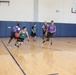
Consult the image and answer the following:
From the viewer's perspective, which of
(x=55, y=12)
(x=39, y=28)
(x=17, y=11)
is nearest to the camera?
(x=17, y=11)

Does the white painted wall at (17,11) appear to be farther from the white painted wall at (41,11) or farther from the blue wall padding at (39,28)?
the blue wall padding at (39,28)

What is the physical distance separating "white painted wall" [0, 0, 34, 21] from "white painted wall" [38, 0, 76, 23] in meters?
1.30

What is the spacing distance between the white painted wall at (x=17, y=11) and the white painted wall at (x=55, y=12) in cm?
130

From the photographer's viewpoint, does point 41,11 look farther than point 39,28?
Yes

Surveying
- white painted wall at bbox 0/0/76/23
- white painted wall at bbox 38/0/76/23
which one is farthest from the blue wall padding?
white painted wall at bbox 38/0/76/23

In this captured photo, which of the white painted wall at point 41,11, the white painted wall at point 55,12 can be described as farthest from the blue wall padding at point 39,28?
the white painted wall at point 55,12

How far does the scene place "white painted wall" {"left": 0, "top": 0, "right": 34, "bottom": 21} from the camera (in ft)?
64.3

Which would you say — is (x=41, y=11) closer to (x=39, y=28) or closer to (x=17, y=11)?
(x=39, y=28)

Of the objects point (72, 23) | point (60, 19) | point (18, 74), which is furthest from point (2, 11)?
point (18, 74)

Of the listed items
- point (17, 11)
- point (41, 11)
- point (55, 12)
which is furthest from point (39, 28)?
point (17, 11)

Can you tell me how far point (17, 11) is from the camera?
20047 mm

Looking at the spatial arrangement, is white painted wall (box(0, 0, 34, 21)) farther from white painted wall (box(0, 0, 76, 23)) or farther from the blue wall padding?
the blue wall padding

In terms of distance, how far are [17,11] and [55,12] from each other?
455 centimetres

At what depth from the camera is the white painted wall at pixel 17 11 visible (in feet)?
64.3
